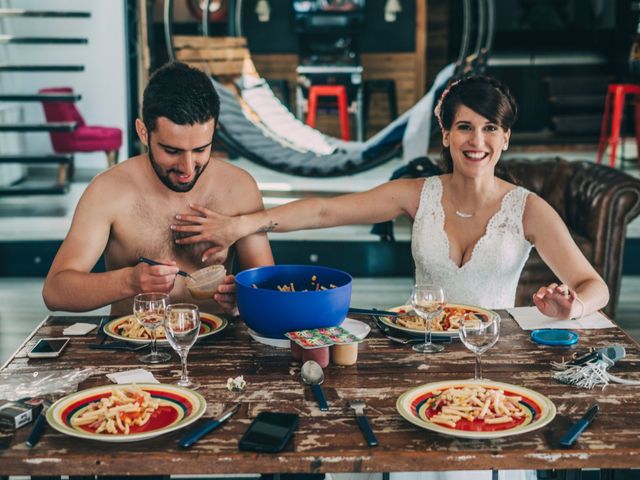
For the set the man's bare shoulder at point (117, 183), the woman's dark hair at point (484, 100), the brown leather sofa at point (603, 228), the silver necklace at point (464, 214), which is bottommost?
the brown leather sofa at point (603, 228)

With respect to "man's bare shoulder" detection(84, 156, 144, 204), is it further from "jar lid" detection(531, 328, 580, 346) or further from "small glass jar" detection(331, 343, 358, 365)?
"jar lid" detection(531, 328, 580, 346)

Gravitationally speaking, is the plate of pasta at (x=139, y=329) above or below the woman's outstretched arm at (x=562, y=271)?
below

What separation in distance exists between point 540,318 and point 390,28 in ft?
31.3

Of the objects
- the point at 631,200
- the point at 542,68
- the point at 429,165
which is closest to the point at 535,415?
the point at 631,200

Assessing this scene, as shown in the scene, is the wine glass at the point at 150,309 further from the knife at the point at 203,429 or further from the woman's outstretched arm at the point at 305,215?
the woman's outstretched arm at the point at 305,215

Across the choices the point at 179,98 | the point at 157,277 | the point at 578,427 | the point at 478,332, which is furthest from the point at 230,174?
the point at 578,427

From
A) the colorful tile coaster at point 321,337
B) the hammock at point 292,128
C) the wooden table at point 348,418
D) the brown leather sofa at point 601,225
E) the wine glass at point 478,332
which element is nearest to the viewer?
the wooden table at point 348,418

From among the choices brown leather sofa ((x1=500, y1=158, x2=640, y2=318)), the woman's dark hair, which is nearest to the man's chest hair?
the woman's dark hair

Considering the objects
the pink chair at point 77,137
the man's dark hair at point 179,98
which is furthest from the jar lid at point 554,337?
the pink chair at point 77,137

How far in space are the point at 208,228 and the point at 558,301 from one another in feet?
2.88

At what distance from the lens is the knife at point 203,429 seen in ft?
4.41

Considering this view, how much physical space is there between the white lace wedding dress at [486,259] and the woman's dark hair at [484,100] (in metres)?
0.22

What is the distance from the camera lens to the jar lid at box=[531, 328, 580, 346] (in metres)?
1.86

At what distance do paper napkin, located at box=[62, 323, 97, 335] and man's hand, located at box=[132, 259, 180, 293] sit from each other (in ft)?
0.52
